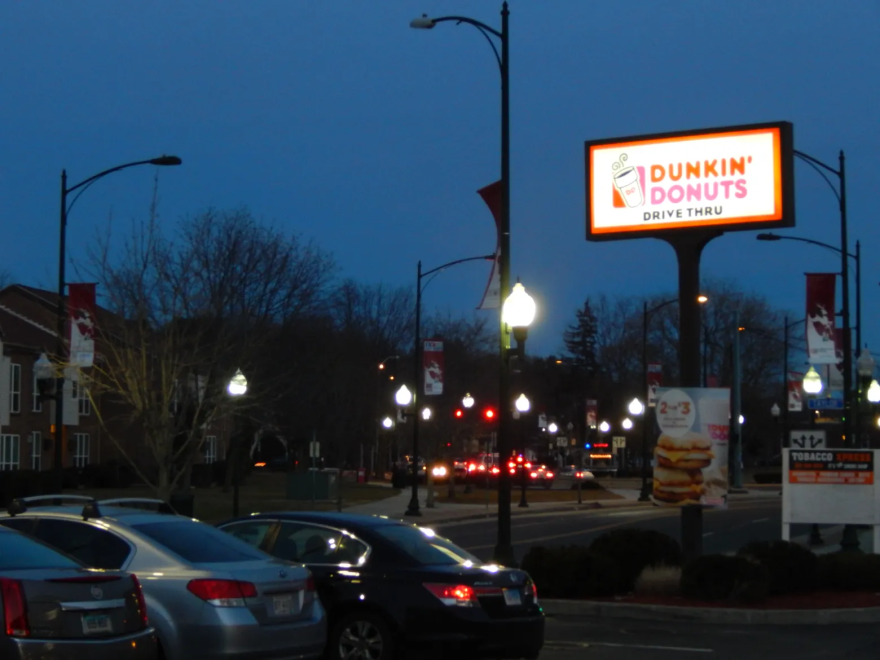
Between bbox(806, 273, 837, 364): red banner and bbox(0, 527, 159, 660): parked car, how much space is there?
26398 mm

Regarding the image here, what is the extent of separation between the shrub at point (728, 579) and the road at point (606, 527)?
8.72m

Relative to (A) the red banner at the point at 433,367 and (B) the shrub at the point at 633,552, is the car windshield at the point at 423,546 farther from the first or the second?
(A) the red banner at the point at 433,367

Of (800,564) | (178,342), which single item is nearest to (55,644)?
(800,564)

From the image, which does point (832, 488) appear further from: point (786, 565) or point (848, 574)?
point (786, 565)

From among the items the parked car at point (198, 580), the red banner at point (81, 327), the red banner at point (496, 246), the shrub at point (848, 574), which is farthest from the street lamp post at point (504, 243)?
the red banner at point (81, 327)

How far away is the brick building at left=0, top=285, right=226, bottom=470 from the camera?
54719 millimetres

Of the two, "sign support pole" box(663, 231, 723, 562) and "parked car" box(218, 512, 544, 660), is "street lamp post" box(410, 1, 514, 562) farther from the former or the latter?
"parked car" box(218, 512, 544, 660)

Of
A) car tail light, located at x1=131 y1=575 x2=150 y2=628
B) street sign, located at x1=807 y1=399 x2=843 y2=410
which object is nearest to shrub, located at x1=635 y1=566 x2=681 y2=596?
car tail light, located at x1=131 y1=575 x2=150 y2=628

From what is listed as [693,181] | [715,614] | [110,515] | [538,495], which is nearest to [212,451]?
[538,495]

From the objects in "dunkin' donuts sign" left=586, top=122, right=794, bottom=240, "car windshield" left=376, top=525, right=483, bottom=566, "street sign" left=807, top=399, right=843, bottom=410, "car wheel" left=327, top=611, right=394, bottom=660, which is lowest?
"car wheel" left=327, top=611, right=394, bottom=660

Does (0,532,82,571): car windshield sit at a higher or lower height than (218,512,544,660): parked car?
higher

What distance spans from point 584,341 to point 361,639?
393ft

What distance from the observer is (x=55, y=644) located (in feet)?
25.0

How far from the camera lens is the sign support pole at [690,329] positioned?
1845 centimetres
